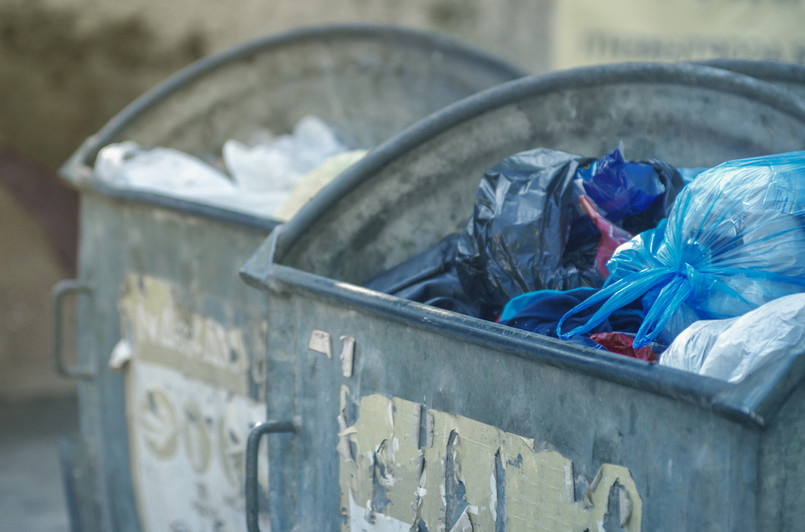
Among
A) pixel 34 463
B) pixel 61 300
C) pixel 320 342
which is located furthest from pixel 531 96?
pixel 34 463

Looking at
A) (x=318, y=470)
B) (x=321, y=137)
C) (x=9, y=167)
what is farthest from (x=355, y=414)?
(x=9, y=167)

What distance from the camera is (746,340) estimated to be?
1191mm

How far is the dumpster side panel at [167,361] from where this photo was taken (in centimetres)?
237

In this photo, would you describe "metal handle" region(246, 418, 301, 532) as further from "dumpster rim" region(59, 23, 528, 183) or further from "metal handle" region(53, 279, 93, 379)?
"dumpster rim" region(59, 23, 528, 183)

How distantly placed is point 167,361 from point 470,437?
1384 mm

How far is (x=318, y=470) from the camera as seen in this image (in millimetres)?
1754

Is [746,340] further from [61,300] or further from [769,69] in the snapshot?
[61,300]

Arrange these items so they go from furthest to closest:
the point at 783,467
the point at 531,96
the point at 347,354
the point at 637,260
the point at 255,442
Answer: the point at 531,96, the point at 255,442, the point at 347,354, the point at 637,260, the point at 783,467

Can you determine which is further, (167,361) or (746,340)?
(167,361)

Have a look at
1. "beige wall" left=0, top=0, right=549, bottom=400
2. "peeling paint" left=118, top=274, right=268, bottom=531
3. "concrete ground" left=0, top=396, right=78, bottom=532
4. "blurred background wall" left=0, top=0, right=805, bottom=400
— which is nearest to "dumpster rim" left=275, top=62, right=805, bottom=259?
"peeling paint" left=118, top=274, right=268, bottom=531

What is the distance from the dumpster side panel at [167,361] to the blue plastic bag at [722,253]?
107 cm

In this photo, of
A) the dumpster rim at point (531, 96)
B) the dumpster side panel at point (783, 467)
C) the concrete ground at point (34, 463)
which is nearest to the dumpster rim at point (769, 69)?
the dumpster rim at point (531, 96)

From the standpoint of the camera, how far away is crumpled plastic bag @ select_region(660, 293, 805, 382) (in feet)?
3.83

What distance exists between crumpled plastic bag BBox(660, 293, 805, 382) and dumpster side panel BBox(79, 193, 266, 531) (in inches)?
49.2
